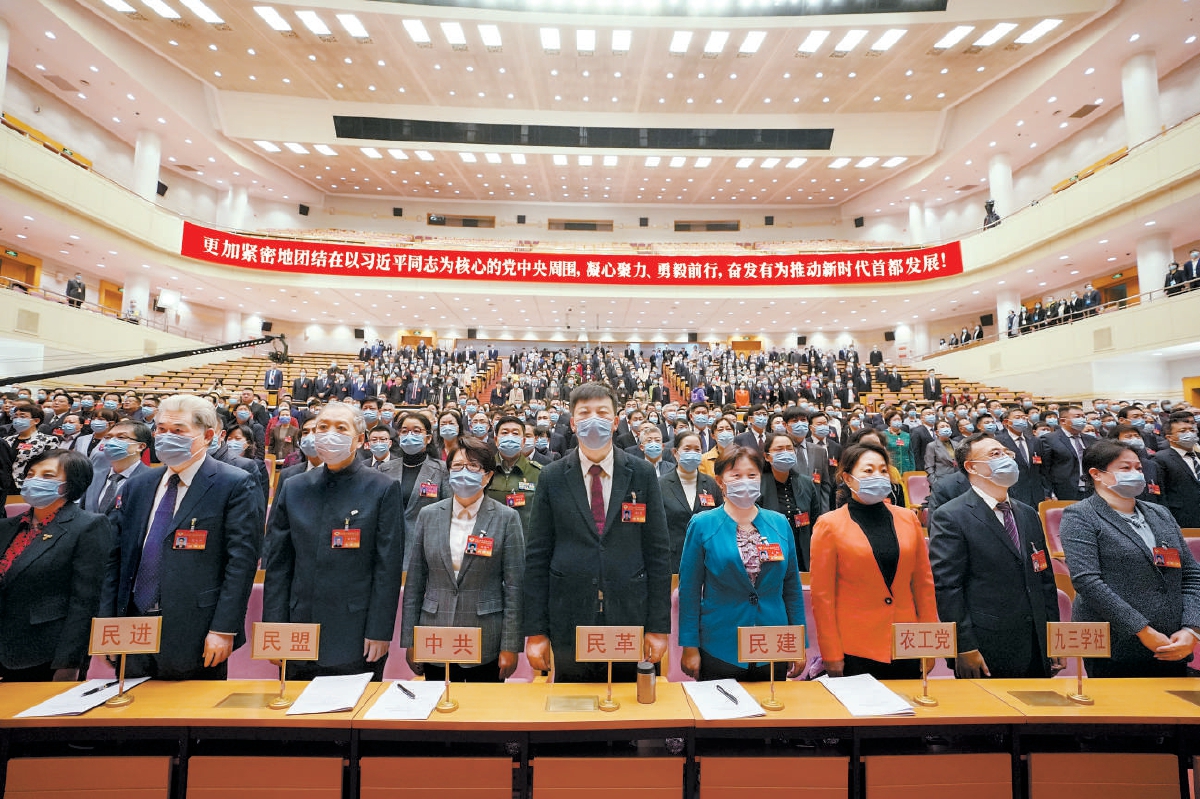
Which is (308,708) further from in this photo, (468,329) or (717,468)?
(468,329)

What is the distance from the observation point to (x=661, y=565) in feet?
6.72

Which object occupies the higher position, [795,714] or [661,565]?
[661,565]

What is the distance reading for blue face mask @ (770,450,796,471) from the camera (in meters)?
3.39

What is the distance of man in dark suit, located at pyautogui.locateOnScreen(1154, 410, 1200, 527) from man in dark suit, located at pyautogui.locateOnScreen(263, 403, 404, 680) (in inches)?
203

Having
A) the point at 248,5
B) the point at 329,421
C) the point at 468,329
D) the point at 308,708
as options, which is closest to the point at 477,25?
the point at 248,5

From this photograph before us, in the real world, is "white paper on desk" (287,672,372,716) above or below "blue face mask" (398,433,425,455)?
below

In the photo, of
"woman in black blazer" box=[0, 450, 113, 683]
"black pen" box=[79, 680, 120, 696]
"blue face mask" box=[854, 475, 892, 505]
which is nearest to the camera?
"black pen" box=[79, 680, 120, 696]

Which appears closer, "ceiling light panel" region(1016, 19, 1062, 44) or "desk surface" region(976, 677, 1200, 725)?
"desk surface" region(976, 677, 1200, 725)

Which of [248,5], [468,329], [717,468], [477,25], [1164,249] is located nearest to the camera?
[717,468]

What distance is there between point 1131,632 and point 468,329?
78.0 ft

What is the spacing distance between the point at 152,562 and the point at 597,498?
1.66 meters

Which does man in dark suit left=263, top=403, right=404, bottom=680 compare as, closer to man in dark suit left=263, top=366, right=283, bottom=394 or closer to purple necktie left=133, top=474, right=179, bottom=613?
purple necktie left=133, top=474, right=179, bottom=613

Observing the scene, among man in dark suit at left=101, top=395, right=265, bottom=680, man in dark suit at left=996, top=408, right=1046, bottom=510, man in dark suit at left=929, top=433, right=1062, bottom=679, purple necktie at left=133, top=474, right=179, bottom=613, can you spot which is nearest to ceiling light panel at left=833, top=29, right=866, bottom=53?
man in dark suit at left=996, top=408, right=1046, bottom=510

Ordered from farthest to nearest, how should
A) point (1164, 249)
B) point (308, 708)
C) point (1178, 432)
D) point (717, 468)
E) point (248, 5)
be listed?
point (248, 5), point (1164, 249), point (1178, 432), point (717, 468), point (308, 708)
